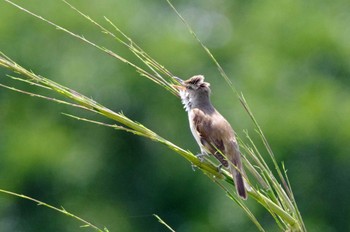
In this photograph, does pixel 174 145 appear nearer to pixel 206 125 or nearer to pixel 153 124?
pixel 206 125

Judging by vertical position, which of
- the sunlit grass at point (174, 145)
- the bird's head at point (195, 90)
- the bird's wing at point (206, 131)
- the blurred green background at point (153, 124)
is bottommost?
the sunlit grass at point (174, 145)

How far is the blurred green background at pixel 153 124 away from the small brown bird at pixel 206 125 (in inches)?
406

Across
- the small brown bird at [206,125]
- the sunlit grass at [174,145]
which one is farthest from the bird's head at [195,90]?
the sunlit grass at [174,145]

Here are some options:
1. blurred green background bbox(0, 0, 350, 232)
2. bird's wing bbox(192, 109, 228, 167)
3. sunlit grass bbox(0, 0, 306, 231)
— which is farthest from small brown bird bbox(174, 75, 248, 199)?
A: blurred green background bbox(0, 0, 350, 232)

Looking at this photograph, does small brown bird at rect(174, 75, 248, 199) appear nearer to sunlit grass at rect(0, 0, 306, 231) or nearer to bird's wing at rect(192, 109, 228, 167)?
bird's wing at rect(192, 109, 228, 167)

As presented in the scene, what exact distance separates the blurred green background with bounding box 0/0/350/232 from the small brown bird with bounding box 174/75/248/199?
33.8ft

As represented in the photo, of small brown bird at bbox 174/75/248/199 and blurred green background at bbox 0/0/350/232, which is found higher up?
blurred green background at bbox 0/0/350/232

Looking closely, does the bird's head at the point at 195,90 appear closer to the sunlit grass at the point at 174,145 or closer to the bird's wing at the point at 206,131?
the bird's wing at the point at 206,131

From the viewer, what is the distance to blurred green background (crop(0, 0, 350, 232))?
59.1ft

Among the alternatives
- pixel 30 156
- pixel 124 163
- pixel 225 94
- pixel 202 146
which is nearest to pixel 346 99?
pixel 225 94

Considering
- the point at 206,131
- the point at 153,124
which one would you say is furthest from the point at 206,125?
the point at 153,124

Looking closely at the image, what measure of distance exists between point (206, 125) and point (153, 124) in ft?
43.4

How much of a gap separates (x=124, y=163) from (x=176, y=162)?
150cm

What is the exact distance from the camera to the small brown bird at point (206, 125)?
5143 millimetres
